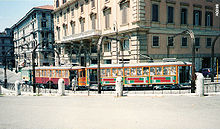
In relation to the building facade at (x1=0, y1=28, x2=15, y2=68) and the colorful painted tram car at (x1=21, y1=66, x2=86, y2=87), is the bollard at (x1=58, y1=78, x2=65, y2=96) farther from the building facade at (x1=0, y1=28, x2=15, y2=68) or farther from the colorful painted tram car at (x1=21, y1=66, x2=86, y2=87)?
the building facade at (x1=0, y1=28, x2=15, y2=68)

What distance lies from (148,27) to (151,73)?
9202mm

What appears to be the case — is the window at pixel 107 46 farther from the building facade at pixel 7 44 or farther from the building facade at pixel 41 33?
the building facade at pixel 7 44

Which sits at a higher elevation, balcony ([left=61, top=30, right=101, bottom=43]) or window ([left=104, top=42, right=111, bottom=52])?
balcony ([left=61, top=30, right=101, bottom=43])

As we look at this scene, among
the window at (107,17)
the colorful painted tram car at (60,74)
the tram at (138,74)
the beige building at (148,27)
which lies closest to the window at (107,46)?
the beige building at (148,27)

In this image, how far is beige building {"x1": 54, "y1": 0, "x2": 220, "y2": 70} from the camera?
25.9 meters

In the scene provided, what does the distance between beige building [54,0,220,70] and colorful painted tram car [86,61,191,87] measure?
590cm

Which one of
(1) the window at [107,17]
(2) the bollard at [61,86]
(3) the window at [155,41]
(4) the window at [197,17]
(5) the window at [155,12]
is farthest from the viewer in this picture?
(1) the window at [107,17]

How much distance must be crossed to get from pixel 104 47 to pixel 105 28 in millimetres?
3480

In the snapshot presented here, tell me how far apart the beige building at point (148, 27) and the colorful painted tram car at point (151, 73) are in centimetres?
590

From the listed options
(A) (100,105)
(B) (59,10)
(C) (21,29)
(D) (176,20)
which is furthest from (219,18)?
(C) (21,29)

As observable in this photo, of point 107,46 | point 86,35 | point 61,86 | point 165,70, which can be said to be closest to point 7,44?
point 86,35

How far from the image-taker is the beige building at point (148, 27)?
25.9 meters

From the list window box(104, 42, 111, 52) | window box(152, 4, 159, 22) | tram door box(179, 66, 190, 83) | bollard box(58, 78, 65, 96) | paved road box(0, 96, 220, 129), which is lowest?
paved road box(0, 96, 220, 129)

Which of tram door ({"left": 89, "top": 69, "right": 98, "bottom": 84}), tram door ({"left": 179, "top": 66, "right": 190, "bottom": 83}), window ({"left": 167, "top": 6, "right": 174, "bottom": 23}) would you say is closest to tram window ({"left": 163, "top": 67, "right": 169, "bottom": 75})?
tram door ({"left": 179, "top": 66, "right": 190, "bottom": 83})
